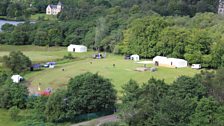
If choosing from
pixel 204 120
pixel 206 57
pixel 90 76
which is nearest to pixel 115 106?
pixel 90 76

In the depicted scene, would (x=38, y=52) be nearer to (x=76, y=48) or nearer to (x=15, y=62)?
(x=76, y=48)

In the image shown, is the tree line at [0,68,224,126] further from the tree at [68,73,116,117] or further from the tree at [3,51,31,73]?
the tree at [3,51,31,73]

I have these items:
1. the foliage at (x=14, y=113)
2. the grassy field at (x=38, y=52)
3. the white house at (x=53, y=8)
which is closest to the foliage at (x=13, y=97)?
the foliage at (x=14, y=113)

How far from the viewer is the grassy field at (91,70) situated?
3106 centimetres

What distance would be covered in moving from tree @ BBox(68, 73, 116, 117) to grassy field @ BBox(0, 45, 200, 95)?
5.03 m

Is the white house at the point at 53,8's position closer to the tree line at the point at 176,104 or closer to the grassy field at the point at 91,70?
the grassy field at the point at 91,70

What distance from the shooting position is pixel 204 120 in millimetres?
19281

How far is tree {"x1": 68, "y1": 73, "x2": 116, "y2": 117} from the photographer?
75.7ft

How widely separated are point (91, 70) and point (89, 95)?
11.5 meters

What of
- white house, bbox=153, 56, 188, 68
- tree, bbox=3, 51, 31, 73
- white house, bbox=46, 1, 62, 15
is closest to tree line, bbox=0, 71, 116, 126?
tree, bbox=3, 51, 31, 73

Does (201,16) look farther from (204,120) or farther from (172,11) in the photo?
(204,120)

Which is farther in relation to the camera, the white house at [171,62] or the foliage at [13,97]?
the white house at [171,62]

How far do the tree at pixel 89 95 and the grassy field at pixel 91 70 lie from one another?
503cm

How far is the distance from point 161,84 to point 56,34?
87.3ft
